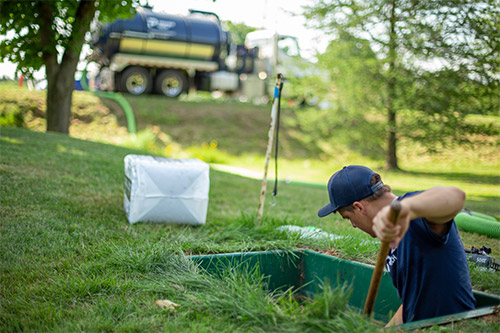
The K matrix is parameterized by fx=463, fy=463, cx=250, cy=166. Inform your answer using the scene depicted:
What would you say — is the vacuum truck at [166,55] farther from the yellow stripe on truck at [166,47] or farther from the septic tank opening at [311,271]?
the septic tank opening at [311,271]

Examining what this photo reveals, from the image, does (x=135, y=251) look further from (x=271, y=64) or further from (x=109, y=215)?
(x=271, y=64)

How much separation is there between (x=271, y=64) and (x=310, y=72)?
4924 millimetres

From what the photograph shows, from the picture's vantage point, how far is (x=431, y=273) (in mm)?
2186

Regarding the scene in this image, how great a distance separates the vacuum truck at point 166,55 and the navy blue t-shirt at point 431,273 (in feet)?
41.2

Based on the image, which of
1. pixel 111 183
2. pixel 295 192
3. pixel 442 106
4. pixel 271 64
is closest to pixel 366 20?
pixel 442 106

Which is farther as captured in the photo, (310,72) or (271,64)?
(271,64)

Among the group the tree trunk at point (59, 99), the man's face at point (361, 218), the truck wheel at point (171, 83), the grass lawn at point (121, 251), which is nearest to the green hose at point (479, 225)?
the grass lawn at point (121, 251)

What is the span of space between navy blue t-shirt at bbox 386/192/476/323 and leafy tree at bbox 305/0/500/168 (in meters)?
7.94

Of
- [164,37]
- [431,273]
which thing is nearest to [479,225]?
[431,273]

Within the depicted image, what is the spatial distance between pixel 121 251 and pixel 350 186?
5.83 feet

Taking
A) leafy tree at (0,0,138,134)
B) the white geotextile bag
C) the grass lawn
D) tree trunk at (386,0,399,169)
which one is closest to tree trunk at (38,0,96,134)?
leafy tree at (0,0,138,134)

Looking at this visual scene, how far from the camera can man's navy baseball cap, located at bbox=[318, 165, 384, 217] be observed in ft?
7.29

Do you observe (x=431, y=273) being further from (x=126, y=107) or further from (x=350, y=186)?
(x=126, y=107)

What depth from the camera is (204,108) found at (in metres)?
14.7
